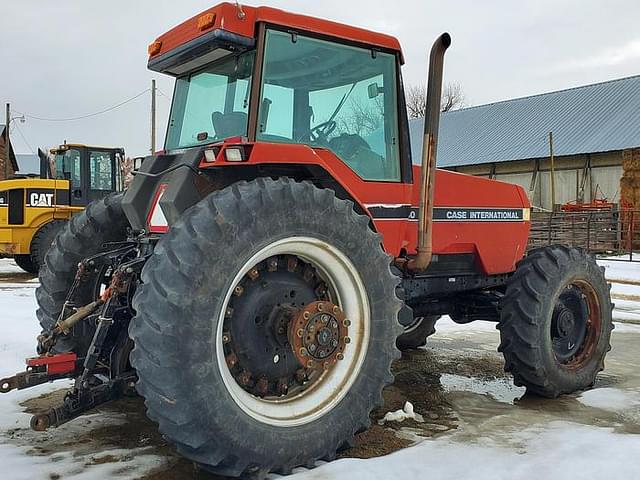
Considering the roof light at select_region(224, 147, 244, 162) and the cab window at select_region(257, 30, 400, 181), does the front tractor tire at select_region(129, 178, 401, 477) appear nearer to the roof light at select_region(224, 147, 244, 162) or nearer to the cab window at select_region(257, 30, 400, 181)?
the roof light at select_region(224, 147, 244, 162)

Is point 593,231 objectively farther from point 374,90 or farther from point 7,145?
point 7,145

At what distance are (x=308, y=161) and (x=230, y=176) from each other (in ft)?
1.64

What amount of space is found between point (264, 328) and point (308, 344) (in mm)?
262

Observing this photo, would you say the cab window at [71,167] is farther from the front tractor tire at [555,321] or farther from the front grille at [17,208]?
the front tractor tire at [555,321]

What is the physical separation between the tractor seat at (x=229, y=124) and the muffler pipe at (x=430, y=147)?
1.27 meters

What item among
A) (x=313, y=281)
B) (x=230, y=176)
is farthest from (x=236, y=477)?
(x=230, y=176)

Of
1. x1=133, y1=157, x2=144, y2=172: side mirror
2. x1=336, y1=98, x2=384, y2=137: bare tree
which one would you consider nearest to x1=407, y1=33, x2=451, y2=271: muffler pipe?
x1=336, y1=98, x2=384, y2=137: bare tree

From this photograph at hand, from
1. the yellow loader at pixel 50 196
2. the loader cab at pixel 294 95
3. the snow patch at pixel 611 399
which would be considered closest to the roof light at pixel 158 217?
the loader cab at pixel 294 95

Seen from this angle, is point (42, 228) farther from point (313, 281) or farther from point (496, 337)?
point (313, 281)

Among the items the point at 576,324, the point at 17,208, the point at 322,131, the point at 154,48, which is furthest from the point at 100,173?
the point at 576,324

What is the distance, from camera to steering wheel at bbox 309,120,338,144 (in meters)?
4.09

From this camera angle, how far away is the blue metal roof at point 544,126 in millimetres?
29195

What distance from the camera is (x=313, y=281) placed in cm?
375

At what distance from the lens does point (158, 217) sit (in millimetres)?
3881
